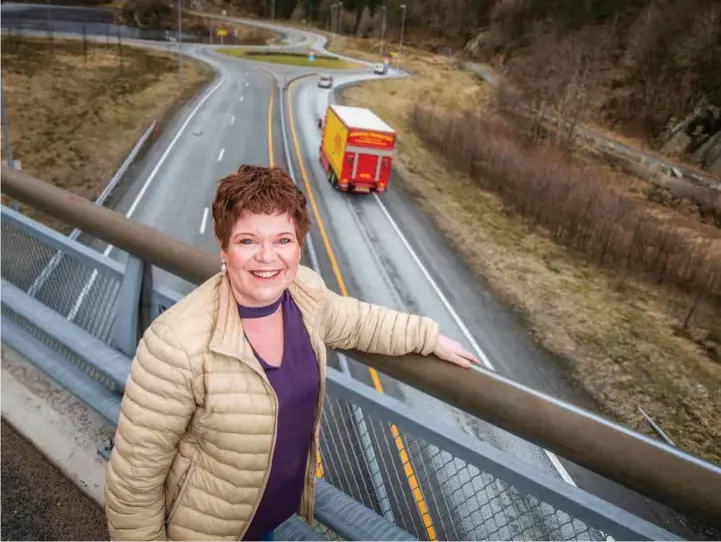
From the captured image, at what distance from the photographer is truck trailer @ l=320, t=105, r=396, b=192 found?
24.0 m

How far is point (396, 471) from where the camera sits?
2445 mm

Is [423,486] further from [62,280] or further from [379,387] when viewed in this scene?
[379,387]

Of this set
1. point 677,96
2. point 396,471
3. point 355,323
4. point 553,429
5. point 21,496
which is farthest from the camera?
point 677,96

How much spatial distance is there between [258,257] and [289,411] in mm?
513

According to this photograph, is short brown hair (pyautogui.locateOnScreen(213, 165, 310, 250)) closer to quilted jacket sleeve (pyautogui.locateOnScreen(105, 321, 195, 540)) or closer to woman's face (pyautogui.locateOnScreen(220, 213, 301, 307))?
woman's face (pyautogui.locateOnScreen(220, 213, 301, 307))

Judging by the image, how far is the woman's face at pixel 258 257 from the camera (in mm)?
1732

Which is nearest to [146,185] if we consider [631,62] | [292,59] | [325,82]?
[631,62]

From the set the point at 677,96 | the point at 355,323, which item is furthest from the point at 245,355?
the point at 677,96

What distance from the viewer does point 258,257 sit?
5.66ft

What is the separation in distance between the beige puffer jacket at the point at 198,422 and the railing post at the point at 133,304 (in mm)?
1221

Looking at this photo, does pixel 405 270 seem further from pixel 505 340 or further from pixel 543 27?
pixel 543 27

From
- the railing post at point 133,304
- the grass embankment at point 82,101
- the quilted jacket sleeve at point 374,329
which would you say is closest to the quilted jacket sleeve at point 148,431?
the quilted jacket sleeve at point 374,329

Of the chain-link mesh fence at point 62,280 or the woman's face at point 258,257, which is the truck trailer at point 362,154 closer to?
the chain-link mesh fence at point 62,280

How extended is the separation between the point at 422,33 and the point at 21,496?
8940 cm
